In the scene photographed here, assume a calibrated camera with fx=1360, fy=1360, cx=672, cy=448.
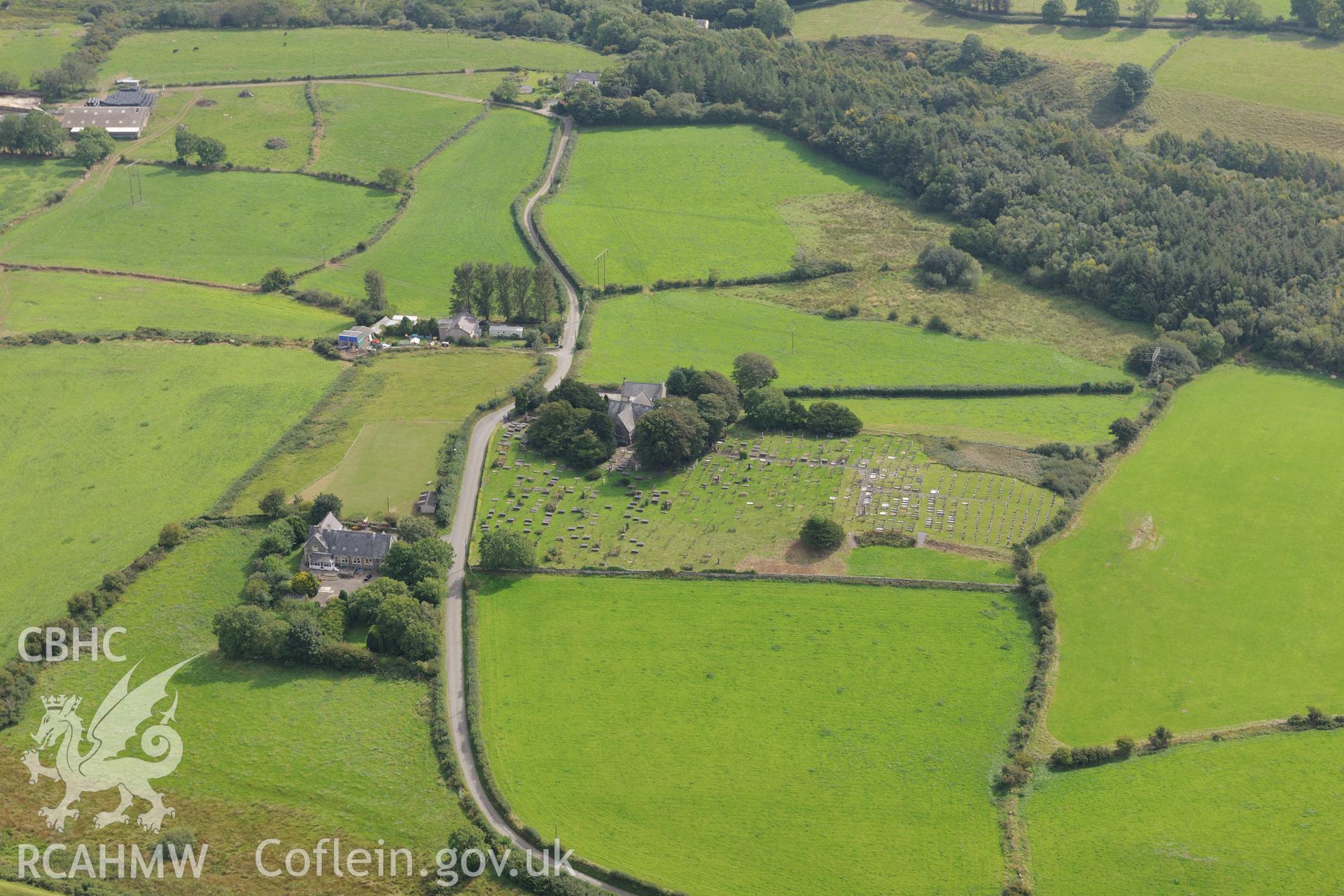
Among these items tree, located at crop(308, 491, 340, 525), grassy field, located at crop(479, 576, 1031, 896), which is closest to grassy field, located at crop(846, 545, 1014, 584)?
grassy field, located at crop(479, 576, 1031, 896)

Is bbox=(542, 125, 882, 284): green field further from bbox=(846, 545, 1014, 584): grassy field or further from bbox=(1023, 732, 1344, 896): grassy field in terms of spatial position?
bbox=(1023, 732, 1344, 896): grassy field

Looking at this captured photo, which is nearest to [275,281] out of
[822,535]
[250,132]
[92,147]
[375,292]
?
[375,292]

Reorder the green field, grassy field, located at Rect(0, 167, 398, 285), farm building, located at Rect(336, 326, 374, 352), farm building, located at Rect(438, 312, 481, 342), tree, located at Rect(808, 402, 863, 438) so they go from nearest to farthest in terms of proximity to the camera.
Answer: tree, located at Rect(808, 402, 863, 438), farm building, located at Rect(336, 326, 374, 352), farm building, located at Rect(438, 312, 481, 342), grassy field, located at Rect(0, 167, 398, 285), the green field

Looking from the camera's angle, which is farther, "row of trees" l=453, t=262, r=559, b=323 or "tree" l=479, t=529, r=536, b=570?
"row of trees" l=453, t=262, r=559, b=323

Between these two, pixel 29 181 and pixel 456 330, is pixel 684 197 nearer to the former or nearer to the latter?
pixel 456 330

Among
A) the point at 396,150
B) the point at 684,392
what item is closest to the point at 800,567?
the point at 684,392

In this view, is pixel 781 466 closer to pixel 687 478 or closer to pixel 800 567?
pixel 687 478
